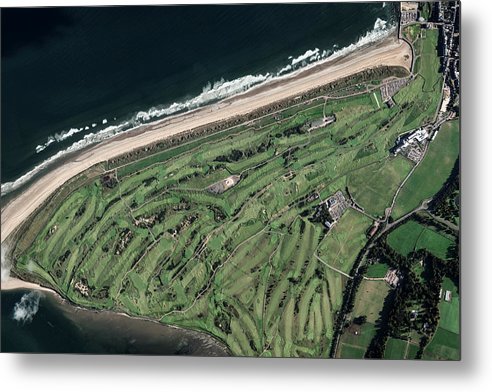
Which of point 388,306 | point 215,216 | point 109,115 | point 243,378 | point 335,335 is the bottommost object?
point 243,378

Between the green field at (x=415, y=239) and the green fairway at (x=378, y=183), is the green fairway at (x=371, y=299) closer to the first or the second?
the green field at (x=415, y=239)

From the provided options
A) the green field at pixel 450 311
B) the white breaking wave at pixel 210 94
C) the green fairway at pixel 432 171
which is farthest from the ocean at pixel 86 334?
the green fairway at pixel 432 171

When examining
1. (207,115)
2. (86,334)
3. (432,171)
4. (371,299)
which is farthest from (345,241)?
(86,334)

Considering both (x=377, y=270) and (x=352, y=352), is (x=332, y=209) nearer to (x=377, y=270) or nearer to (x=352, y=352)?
(x=377, y=270)

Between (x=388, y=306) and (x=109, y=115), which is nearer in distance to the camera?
(x=388, y=306)

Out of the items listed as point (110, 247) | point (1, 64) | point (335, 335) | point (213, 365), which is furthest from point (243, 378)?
point (1, 64)

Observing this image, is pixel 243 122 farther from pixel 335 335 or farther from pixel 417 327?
pixel 417 327
